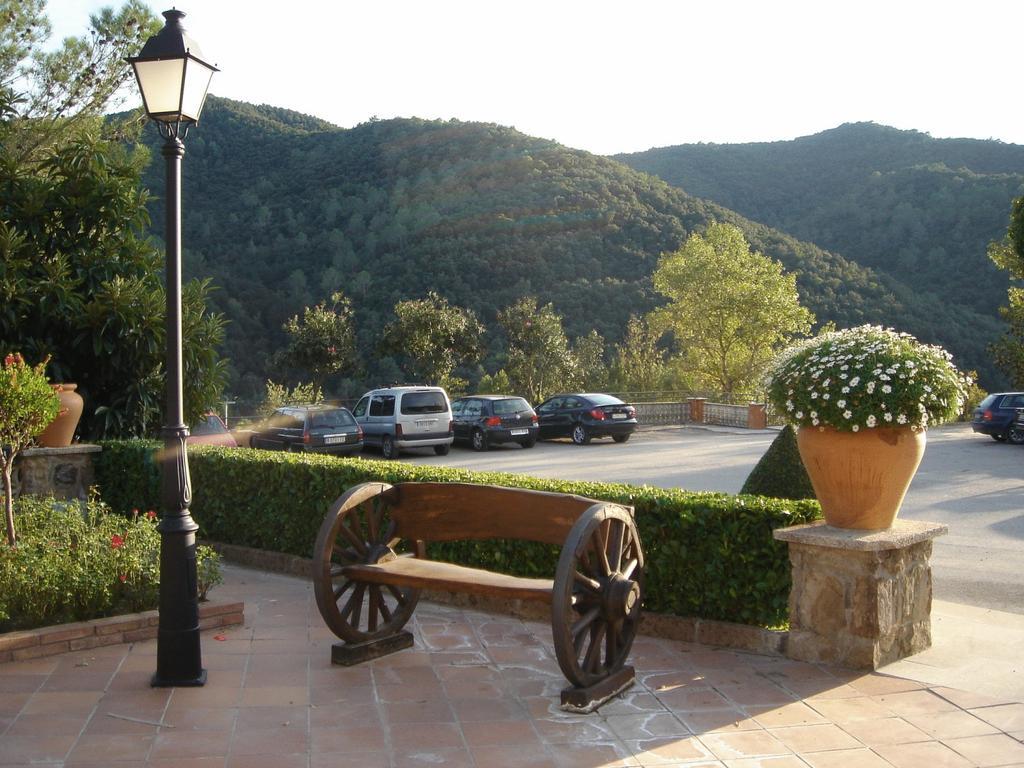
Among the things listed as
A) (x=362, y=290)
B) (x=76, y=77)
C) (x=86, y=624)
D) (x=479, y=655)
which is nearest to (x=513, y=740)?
(x=479, y=655)

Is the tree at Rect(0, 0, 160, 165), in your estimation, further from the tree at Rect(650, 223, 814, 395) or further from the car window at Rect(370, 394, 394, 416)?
the tree at Rect(650, 223, 814, 395)

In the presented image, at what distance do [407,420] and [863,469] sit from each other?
1607 cm

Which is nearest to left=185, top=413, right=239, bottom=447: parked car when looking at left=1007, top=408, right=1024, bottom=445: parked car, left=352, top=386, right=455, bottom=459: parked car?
left=352, top=386, right=455, bottom=459: parked car

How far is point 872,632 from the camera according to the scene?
5.62 metres

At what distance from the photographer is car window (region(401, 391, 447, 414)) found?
70.2 ft

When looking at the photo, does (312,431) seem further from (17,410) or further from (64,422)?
(17,410)

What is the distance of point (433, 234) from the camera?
1863 inches

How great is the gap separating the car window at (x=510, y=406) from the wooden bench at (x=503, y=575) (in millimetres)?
16085

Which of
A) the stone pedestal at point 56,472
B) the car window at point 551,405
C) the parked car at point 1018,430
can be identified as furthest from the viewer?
the car window at point 551,405

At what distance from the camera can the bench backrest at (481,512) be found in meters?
5.65

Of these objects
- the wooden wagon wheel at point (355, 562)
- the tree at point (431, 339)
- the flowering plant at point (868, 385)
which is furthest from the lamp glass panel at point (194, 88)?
the tree at point (431, 339)

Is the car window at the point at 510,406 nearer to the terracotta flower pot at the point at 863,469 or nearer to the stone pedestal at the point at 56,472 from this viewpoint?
the stone pedestal at the point at 56,472

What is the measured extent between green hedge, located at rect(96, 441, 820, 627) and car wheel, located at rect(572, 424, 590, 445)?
1536 centimetres

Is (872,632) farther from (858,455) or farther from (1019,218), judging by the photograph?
(1019,218)
